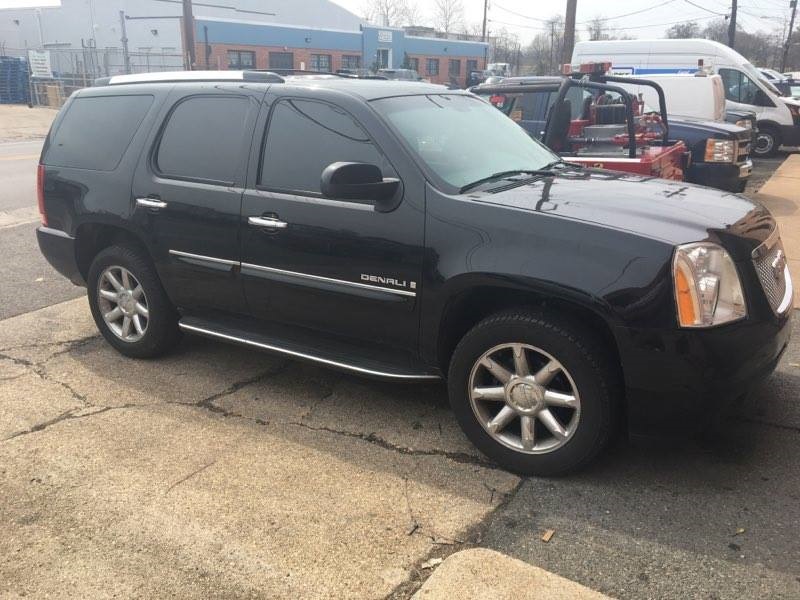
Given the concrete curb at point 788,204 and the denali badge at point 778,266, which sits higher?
the denali badge at point 778,266

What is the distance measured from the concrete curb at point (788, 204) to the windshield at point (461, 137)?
295 cm

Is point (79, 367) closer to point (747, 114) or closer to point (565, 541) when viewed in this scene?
point (565, 541)

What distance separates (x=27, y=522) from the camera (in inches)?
124

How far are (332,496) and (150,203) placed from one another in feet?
7.40

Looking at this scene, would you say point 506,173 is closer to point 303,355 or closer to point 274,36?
point 303,355

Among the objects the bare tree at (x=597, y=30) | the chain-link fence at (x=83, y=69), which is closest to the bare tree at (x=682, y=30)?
the bare tree at (x=597, y=30)

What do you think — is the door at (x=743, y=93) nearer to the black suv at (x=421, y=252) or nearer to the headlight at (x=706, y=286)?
the black suv at (x=421, y=252)

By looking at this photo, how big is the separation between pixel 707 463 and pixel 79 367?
12.5 feet

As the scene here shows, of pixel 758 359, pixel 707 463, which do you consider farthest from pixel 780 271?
pixel 707 463

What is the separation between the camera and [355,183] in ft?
11.7

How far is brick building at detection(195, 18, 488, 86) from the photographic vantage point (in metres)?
44.7

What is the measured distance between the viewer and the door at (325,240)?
3.65 metres

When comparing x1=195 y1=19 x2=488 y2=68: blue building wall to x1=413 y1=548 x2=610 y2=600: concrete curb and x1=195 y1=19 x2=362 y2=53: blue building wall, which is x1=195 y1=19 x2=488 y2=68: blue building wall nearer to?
x1=195 y1=19 x2=362 y2=53: blue building wall

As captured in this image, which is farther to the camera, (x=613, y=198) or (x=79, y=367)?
(x=79, y=367)
